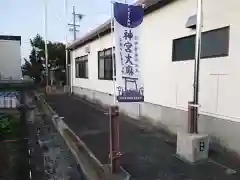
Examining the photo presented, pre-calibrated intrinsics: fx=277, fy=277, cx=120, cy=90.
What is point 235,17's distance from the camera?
5.48 metres

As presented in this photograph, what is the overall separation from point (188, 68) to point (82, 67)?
48.6 ft

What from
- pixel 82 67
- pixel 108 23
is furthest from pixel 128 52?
pixel 82 67

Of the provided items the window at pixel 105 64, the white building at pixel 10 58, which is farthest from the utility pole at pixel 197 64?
the white building at pixel 10 58

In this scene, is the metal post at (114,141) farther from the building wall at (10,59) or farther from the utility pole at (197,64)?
the building wall at (10,59)

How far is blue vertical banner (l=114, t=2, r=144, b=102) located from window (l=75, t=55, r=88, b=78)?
14670 millimetres

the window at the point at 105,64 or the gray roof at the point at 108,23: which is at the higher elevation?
the gray roof at the point at 108,23

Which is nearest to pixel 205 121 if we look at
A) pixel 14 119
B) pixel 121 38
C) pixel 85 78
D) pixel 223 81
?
pixel 223 81

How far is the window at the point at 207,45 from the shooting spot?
5.91m

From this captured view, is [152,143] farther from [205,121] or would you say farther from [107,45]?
[107,45]

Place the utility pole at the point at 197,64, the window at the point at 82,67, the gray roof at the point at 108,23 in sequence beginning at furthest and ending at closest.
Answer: the window at the point at 82,67
the gray roof at the point at 108,23
the utility pole at the point at 197,64

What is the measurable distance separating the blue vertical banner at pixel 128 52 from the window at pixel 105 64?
837 centimetres

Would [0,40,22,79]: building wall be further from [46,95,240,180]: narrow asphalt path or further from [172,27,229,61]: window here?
[172,27,229,61]: window

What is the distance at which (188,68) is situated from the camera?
707 centimetres

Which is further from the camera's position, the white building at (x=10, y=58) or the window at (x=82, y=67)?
the window at (x=82, y=67)
